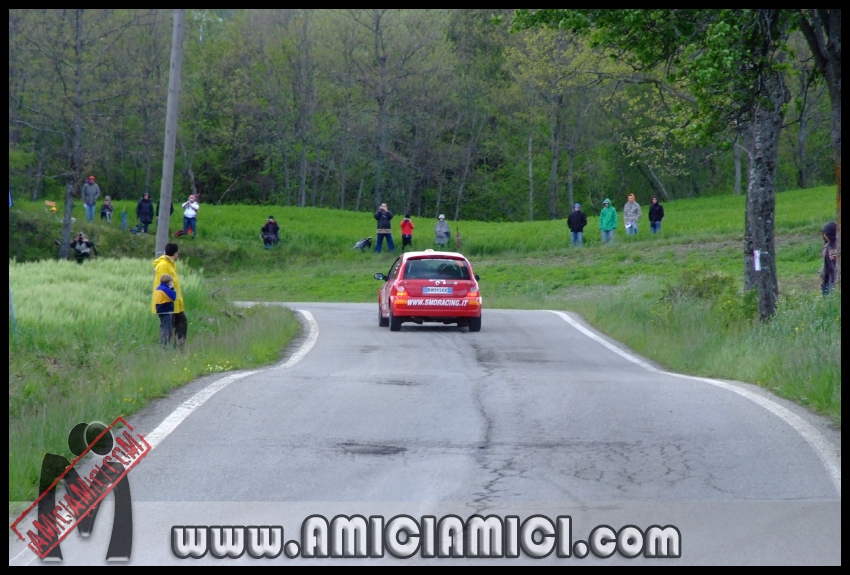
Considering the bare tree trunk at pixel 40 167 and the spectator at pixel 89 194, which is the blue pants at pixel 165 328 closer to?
the spectator at pixel 89 194

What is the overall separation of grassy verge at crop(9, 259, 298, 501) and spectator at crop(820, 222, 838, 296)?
8.66m

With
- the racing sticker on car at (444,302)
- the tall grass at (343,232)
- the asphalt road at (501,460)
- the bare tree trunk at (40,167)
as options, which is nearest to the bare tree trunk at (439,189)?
the tall grass at (343,232)

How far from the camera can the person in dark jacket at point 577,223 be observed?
4347 centimetres

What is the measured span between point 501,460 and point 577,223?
36303mm

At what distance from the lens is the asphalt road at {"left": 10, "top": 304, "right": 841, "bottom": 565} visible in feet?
20.8

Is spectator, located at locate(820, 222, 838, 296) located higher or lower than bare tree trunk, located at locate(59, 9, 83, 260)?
lower

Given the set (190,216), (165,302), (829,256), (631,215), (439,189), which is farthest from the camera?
(439,189)

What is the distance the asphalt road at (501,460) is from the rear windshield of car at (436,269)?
8356 mm

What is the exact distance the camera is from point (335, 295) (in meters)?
34.7

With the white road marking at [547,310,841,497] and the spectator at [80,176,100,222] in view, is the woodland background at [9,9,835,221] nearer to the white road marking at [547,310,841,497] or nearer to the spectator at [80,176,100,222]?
the spectator at [80,176,100,222]

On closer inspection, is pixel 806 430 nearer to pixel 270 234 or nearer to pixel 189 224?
pixel 270 234

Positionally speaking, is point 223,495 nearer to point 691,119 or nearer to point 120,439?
point 120,439

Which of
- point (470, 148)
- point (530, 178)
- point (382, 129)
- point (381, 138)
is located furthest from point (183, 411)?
point (470, 148)

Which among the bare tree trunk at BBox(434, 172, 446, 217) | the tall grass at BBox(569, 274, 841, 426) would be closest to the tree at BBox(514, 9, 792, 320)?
the tall grass at BBox(569, 274, 841, 426)
